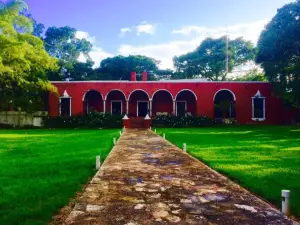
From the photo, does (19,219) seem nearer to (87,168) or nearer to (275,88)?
(87,168)

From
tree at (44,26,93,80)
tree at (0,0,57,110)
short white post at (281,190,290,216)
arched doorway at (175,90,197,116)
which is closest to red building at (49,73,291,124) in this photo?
arched doorway at (175,90,197,116)

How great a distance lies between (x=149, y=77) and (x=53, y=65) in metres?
27.3

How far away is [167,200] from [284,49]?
56.4 feet

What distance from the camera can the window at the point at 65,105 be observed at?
24909 millimetres

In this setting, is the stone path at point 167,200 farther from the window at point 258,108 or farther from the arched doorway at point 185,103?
the arched doorway at point 185,103

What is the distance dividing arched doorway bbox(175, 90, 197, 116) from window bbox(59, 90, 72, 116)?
29.7 ft

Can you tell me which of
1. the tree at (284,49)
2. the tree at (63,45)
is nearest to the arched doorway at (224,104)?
the tree at (284,49)

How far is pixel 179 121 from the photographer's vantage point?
75.5 ft

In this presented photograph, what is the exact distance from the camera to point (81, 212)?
341 centimetres

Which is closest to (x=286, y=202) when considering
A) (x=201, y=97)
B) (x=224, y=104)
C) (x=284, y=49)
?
(x=284, y=49)

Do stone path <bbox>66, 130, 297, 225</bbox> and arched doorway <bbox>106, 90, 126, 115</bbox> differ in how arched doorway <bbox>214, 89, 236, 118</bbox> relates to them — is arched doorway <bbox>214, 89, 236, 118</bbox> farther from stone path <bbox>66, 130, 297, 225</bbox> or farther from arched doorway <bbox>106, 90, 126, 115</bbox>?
stone path <bbox>66, 130, 297, 225</bbox>

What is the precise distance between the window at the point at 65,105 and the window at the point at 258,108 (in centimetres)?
1506

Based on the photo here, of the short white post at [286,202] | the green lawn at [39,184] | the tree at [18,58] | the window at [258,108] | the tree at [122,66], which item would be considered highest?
the tree at [122,66]

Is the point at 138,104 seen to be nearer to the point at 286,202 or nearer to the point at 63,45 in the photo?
the point at 63,45
